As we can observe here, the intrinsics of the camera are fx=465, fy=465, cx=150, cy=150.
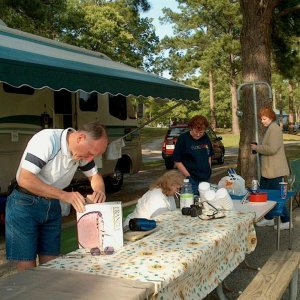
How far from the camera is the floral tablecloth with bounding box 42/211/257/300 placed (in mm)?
2340

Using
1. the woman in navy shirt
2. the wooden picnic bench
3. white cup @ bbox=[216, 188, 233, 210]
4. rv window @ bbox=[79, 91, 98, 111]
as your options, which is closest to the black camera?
white cup @ bbox=[216, 188, 233, 210]

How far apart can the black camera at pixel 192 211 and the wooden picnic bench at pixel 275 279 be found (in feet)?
2.10

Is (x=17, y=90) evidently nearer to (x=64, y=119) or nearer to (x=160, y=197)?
(x=64, y=119)

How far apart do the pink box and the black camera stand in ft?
3.47

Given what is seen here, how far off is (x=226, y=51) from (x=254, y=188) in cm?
2812

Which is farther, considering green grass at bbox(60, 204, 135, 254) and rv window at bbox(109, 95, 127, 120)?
rv window at bbox(109, 95, 127, 120)

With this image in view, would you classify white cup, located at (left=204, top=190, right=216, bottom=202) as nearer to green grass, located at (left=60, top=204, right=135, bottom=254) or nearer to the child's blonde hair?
the child's blonde hair

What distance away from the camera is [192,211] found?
3668 mm

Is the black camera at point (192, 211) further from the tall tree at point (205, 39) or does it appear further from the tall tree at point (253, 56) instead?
the tall tree at point (205, 39)

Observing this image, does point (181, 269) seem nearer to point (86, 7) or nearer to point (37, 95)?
point (37, 95)

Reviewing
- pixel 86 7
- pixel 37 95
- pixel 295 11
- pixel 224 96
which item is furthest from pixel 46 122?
pixel 224 96

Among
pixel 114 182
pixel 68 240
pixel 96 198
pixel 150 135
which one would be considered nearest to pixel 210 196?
pixel 96 198

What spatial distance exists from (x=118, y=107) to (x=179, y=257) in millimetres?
7823

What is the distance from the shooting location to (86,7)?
28.3 metres
